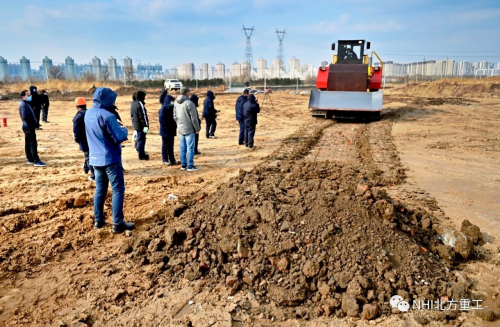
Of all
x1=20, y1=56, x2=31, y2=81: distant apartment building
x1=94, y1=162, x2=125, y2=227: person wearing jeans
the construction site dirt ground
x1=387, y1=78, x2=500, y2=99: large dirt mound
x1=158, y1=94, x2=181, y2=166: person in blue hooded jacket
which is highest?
x1=20, y1=56, x2=31, y2=81: distant apartment building

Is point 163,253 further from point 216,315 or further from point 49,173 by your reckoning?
point 49,173

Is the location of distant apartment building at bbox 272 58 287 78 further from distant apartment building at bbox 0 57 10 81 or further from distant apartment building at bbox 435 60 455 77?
distant apartment building at bbox 0 57 10 81

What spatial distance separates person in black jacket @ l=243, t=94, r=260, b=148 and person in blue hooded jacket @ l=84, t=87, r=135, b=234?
523 centimetres

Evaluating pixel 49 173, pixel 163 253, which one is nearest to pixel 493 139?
pixel 163 253

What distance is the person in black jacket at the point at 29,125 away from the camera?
7.77 meters

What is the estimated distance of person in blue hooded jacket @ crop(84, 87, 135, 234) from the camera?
4542 millimetres

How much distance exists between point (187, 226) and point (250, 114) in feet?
18.5

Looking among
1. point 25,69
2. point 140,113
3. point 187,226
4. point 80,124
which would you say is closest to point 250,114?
point 140,113

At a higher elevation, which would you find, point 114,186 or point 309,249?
point 114,186

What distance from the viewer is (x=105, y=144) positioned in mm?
4609

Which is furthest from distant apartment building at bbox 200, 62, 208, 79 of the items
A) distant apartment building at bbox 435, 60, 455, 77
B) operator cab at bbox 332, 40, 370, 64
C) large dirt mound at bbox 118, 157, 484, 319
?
large dirt mound at bbox 118, 157, 484, 319

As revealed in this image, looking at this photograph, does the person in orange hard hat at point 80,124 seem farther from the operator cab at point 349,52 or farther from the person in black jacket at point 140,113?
the operator cab at point 349,52

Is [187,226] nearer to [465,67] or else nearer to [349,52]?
[349,52]

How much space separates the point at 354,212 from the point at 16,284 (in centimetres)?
382
